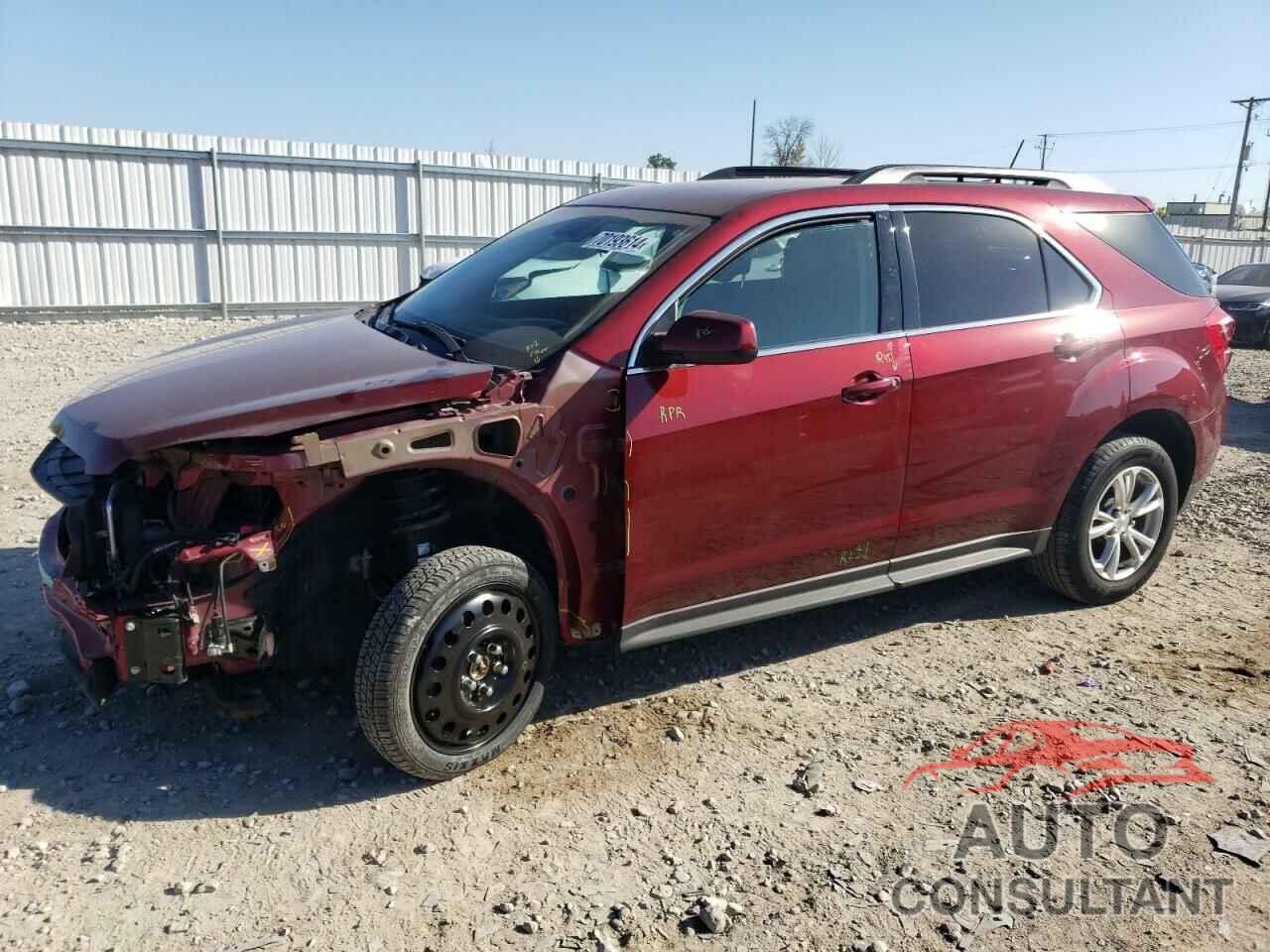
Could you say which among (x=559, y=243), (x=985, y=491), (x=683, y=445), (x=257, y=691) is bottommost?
(x=257, y=691)

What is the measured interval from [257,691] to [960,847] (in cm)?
242

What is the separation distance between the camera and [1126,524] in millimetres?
5008

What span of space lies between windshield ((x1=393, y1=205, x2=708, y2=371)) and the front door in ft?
0.90

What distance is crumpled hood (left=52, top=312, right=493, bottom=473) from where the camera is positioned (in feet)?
10.0

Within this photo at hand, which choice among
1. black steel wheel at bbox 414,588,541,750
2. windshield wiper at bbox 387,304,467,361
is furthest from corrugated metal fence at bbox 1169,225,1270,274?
black steel wheel at bbox 414,588,541,750

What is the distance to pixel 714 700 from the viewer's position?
408 cm

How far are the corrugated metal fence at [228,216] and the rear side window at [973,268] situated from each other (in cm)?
1309

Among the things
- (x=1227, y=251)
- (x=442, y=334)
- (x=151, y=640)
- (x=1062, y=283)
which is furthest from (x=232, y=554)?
(x=1227, y=251)

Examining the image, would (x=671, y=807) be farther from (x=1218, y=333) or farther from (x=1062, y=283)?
(x=1218, y=333)

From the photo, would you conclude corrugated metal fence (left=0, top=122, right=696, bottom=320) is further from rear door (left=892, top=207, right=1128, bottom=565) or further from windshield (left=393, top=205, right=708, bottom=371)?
rear door (left=892, top=207, right=1128, bottom=565)

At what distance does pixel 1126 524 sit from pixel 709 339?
2788mm

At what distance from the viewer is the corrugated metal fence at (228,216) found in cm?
1373

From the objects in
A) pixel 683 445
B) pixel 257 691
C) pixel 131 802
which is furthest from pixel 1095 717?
pixel 131 802

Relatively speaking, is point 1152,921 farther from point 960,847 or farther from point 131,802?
point 131,802
